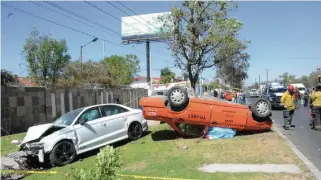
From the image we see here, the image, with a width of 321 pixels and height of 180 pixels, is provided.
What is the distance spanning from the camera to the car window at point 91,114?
1126 cm

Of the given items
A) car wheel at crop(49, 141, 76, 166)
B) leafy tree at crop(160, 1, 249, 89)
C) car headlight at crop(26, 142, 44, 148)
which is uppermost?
leafy tree at crop(160, 1, 249, 89)

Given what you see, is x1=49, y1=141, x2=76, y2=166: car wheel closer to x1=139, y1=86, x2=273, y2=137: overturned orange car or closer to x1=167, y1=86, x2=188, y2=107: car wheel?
x1=139, y1=86, x2=273, y2=137: overturned orange car

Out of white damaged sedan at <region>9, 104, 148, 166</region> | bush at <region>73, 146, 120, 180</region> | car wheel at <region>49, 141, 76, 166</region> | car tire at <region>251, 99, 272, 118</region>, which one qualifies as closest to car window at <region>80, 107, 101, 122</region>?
white damaged sedan at <region>9, 104, 148, 166</region>

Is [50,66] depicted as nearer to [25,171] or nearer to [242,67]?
[242,67]

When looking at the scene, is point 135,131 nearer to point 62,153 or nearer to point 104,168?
point 62,153

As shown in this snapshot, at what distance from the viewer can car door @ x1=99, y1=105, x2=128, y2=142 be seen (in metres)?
11.6

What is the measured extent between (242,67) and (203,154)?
44.9 metres

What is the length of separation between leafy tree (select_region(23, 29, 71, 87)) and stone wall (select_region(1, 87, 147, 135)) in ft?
62.2

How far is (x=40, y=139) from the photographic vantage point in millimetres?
9977

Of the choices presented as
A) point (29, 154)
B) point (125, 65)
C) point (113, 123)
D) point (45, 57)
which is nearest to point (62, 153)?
point (29, 154)

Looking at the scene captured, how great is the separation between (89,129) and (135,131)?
2.25 meters

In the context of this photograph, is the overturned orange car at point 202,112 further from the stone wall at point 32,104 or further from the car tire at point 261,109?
the stone wall at point 32,104

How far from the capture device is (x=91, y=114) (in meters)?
11.5

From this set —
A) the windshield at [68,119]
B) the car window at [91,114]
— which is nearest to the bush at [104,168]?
the windshield at [68,119]
